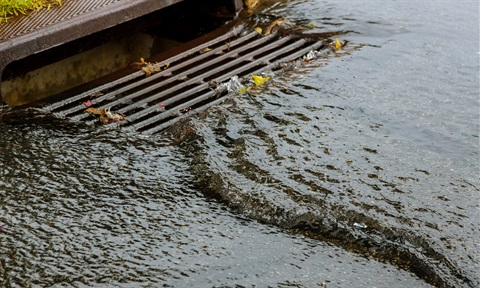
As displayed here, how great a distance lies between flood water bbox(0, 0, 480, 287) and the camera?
315 cm

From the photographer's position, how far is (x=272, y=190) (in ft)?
12.0

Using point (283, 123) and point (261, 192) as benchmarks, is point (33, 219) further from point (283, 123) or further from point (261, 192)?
point (283, 123)

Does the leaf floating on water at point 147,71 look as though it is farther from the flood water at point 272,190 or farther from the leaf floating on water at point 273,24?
the leaf floating on water at point 273,24

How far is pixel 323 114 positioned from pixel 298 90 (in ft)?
1.24

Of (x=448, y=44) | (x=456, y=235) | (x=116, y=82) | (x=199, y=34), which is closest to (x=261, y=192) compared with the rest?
(x=456, y=235)

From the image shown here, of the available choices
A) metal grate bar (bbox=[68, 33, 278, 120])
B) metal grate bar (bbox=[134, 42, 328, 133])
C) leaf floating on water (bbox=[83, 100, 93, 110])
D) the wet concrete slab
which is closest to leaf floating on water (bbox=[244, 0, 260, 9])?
metal grate bar (bbox=[68, 33, 278, 120])

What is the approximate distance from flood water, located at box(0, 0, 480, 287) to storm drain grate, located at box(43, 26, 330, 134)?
8.5 inches

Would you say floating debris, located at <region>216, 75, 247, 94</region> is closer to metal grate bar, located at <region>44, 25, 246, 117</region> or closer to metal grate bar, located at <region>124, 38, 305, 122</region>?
metal grate bar, located at <region>124, 38, 305, 122</region>

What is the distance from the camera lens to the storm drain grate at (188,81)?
181 inches

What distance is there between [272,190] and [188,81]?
5.17ft

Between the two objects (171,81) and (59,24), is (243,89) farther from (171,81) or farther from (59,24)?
(59,24)

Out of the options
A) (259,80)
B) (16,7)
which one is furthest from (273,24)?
(16,7)

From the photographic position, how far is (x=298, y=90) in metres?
4.73

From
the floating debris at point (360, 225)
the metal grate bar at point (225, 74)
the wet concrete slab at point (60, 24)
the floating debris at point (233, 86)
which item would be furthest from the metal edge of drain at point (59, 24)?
the floating debris at point (360, 225)
